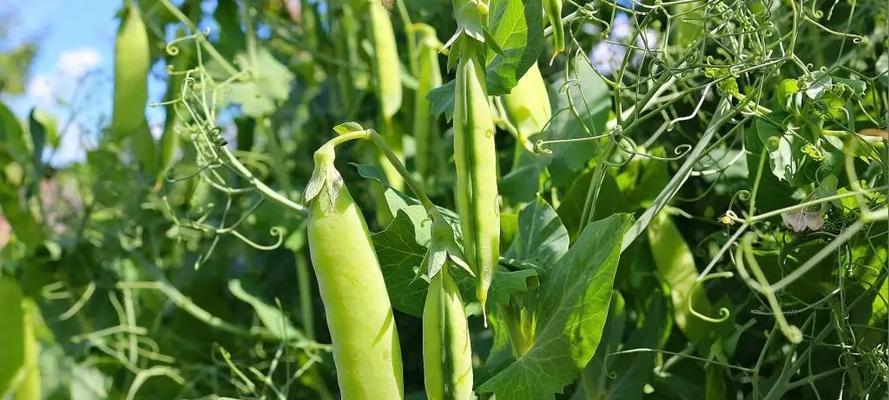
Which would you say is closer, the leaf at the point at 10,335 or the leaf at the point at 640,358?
the leaf at the point at 640,358

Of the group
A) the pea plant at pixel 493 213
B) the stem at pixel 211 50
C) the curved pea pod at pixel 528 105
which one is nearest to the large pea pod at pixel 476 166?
the pea plant at pixel 493 213

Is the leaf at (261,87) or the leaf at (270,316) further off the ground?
the leaf at (261,87)

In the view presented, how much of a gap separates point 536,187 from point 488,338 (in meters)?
0.19

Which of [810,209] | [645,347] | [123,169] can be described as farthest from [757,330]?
[123,169]

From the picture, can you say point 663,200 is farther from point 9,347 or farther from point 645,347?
point 9,347

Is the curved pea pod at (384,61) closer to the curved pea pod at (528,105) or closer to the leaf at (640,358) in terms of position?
the curved pea pod at (528,105)

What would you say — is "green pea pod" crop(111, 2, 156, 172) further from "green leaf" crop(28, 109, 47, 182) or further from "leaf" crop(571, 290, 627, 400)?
"leaf" crop(571, 290, 627, 400)

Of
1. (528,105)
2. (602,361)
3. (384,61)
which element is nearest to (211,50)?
(384,61)

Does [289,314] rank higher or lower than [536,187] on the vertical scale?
lower

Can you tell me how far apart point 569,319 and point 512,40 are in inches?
7.0

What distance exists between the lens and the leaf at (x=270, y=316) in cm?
100

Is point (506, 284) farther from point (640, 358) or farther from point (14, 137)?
point (14, 137)

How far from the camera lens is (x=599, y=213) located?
75cm

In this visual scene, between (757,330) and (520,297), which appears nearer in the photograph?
(520,297)
